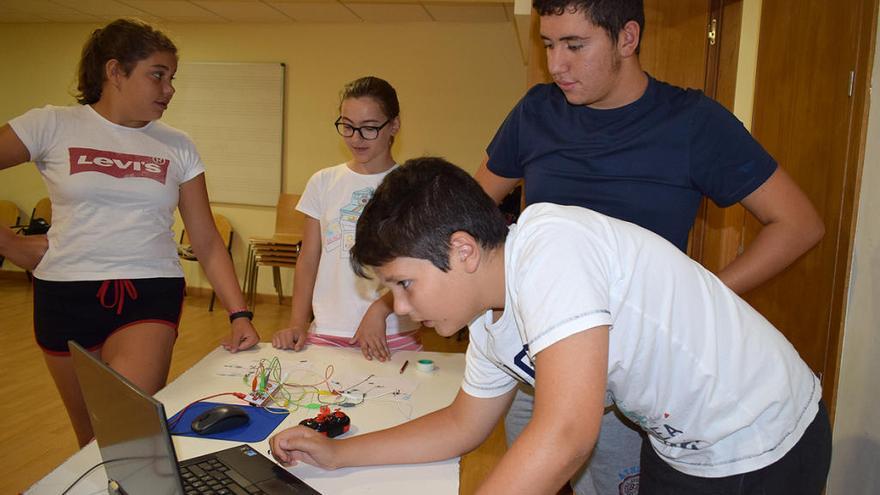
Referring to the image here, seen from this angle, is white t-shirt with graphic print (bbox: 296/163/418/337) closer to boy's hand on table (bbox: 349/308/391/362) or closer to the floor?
boy's hand on table (bbox: 349/308/391/362)

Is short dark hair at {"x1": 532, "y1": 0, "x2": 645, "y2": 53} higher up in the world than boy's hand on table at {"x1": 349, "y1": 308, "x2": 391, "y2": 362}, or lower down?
higher up

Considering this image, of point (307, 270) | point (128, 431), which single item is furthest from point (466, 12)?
point (128, 431)

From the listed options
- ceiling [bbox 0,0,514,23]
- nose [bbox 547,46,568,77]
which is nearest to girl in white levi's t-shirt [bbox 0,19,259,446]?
nose [bbox 547,46,568,77]

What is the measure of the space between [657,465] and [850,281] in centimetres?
124

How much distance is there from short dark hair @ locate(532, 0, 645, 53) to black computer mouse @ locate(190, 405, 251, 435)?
1.02 m

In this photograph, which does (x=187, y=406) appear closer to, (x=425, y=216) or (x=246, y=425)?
(x=246, y=425)

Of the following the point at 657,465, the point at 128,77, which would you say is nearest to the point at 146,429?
the point at 657,465

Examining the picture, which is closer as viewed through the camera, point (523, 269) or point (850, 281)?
point (523, 269)

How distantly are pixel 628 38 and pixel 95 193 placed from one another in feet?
4.50

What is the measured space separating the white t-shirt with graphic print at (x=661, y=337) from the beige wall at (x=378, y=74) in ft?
17.1

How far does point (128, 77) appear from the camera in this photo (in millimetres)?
1738

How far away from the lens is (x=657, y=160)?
133 centimetres

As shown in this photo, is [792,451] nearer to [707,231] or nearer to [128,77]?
[128,77]

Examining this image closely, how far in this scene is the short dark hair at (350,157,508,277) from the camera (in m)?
0.88
